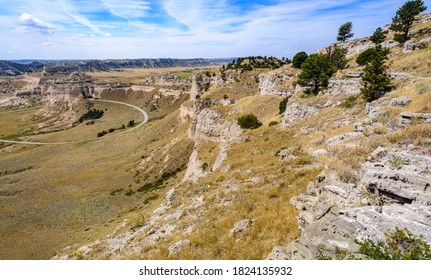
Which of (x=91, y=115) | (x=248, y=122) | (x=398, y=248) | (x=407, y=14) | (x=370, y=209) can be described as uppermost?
(x=407, y=14)

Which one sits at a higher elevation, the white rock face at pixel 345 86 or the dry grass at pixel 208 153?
the white rock face at pixel 345 86

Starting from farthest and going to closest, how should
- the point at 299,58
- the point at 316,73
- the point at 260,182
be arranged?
the point at 299,58
the point at 316,73
the point at 260,182

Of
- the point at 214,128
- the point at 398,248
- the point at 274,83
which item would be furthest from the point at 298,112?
the point at 274,83

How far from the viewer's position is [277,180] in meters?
19.6

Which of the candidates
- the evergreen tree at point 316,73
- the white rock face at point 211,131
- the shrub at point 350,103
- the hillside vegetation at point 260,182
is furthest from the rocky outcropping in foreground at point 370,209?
the white rock face at point 211,131

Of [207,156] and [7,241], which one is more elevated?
[207,156]

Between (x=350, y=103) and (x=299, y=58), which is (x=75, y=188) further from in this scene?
(x=299, y=58)

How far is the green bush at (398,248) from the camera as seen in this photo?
290 inches

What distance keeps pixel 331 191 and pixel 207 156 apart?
38118 mm

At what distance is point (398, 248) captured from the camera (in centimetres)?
773

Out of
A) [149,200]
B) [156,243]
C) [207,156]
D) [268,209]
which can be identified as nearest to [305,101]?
[207,156]

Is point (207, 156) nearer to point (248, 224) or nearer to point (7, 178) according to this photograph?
point (248, 224)

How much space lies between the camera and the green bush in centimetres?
737

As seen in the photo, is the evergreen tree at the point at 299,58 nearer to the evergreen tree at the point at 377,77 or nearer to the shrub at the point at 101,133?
the evergreen tree at the point at 377,77
